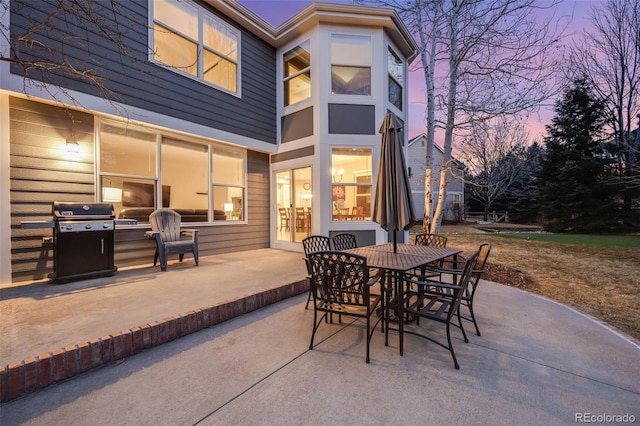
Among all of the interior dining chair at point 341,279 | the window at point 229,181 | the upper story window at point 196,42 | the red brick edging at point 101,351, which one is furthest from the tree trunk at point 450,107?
the upper story window at point 196,42

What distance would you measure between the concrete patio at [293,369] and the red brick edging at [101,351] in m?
0.02

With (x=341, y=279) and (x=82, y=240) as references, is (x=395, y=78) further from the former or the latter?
(x=82, y=240)

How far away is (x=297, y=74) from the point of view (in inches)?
284

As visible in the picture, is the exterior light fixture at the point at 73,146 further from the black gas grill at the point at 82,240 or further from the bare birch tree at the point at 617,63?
the bare birch tree at the point at 617,63

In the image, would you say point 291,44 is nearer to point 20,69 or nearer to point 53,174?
point 20,69

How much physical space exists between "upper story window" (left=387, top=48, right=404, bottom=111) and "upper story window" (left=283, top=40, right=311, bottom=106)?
216cm

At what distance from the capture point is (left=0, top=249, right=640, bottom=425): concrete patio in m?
1.75

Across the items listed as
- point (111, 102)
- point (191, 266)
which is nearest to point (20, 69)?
point (111, 102)

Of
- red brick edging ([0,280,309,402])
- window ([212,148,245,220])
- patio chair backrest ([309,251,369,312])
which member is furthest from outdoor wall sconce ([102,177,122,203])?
patio chair backrest ([309,251,369,312])

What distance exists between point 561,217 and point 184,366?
18.5m

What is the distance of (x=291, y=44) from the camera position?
728cm

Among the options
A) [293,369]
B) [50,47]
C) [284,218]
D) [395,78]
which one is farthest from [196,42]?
[293,369]

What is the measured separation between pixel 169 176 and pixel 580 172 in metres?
18.3

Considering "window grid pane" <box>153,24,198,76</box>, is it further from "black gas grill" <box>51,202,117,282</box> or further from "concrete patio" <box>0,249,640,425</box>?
"concrete patio" <box>0,249,640,425</box>
